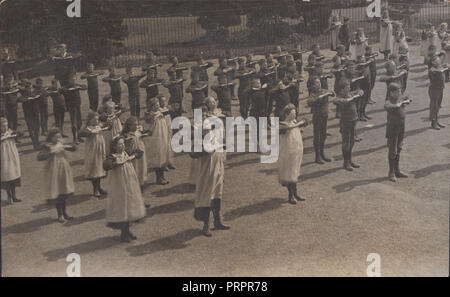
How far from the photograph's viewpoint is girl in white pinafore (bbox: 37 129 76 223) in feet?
41.5

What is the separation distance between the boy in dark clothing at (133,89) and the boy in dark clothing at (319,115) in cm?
417

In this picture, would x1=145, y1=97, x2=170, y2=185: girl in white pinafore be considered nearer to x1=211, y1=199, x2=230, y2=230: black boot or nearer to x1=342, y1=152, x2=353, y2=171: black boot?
x1=211, y1=199, x2=230, y2=230: black boot

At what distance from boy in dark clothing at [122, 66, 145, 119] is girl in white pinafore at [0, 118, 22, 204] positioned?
349 centimetres

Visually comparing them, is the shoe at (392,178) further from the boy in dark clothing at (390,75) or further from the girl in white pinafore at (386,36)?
Result: the girl in white pinafore at (386,36)

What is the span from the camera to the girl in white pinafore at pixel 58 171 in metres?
12.6

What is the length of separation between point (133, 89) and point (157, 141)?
2195 millimetres

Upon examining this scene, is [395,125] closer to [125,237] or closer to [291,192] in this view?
[291,192]

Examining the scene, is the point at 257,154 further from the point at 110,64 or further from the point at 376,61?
the point at 376,61

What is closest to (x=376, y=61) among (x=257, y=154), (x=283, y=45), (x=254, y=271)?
(x=283, y=45)

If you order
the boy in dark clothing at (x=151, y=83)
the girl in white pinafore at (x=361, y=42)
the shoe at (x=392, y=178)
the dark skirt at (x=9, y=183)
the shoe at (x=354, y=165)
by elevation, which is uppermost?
the girl in white pinafore at (x=361, y=42)

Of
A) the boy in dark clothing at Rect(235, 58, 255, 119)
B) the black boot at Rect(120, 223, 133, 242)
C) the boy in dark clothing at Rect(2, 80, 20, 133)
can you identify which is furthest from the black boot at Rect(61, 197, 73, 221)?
the boy in dark clothing at Rect(235, 58, 255, 119)

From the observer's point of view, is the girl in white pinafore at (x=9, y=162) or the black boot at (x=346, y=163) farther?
the black boot at (x=346, y=163)

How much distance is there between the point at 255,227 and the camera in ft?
43.0

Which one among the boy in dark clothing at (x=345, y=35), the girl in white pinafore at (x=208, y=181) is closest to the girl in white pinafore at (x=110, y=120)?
the girl in white pinafore at (x=208, y=181)
